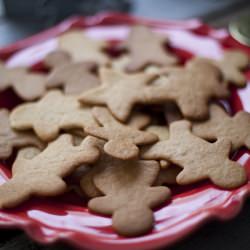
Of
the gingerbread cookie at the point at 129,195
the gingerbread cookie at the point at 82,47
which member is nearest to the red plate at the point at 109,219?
the gingerbread cookie at the point at 129,195

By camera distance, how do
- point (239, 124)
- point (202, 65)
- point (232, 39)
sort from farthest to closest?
point (232, 39), point (202, 65), point (239, 124)

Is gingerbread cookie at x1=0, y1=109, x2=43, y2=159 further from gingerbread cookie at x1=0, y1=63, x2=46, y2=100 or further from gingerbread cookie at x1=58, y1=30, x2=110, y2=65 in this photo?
gingerbread cookie at x1=58, y1=30, x2=110, y2=65

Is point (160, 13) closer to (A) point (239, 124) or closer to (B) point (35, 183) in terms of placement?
(A) point (239, 124)

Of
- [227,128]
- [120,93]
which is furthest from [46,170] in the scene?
[227,128]

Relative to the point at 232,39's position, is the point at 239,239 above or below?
below

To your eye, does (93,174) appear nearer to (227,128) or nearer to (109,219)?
(109,219)

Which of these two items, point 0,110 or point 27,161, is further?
point 0,110

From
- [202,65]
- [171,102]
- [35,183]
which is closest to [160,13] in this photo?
[202,65]
